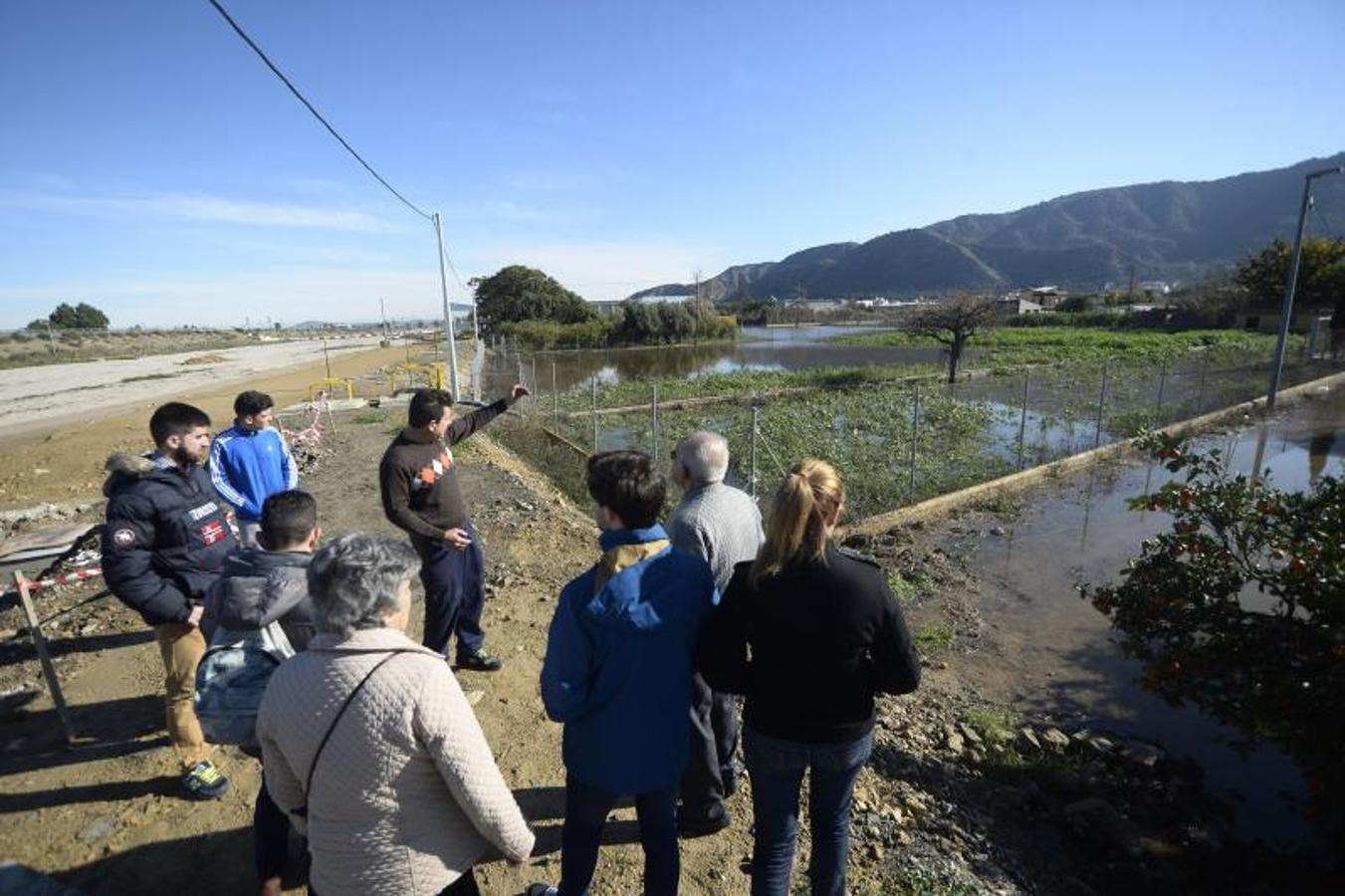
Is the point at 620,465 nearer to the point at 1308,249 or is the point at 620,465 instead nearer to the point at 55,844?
the point at 55,844

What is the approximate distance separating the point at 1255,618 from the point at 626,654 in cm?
370

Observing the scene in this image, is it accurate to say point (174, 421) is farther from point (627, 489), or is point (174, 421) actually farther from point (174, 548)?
point (627, 489)

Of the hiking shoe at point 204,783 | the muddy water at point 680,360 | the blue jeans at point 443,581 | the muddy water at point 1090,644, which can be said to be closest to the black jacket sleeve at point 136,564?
the hiking shoe at point 204,783

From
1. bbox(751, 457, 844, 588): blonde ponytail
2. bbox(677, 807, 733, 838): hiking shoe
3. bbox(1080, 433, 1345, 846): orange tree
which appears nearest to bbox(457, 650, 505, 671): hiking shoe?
bbox(677, 807, 733, 838): hiking shoe

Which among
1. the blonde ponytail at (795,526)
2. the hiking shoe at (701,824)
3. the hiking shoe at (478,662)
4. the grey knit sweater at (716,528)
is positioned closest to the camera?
the blonde ponytail at (795,526)

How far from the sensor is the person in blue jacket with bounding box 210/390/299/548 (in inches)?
163

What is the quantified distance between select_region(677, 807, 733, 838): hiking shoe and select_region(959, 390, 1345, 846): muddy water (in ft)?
9.46

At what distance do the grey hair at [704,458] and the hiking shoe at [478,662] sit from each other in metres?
2.59

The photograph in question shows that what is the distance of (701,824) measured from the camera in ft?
10.1

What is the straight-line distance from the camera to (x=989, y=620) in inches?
237

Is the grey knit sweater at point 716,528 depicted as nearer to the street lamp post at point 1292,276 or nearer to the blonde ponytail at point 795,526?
the blonde ponytail at point 795,526

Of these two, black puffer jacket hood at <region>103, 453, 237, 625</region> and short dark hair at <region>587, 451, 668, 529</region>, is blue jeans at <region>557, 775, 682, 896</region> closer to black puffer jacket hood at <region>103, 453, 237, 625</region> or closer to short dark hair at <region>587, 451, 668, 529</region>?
short dark hair at <region>587, 451, 668, 529</region>

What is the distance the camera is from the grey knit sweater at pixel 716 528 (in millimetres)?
2738

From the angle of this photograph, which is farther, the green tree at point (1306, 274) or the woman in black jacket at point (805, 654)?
the green tree at point (1306, 274)
